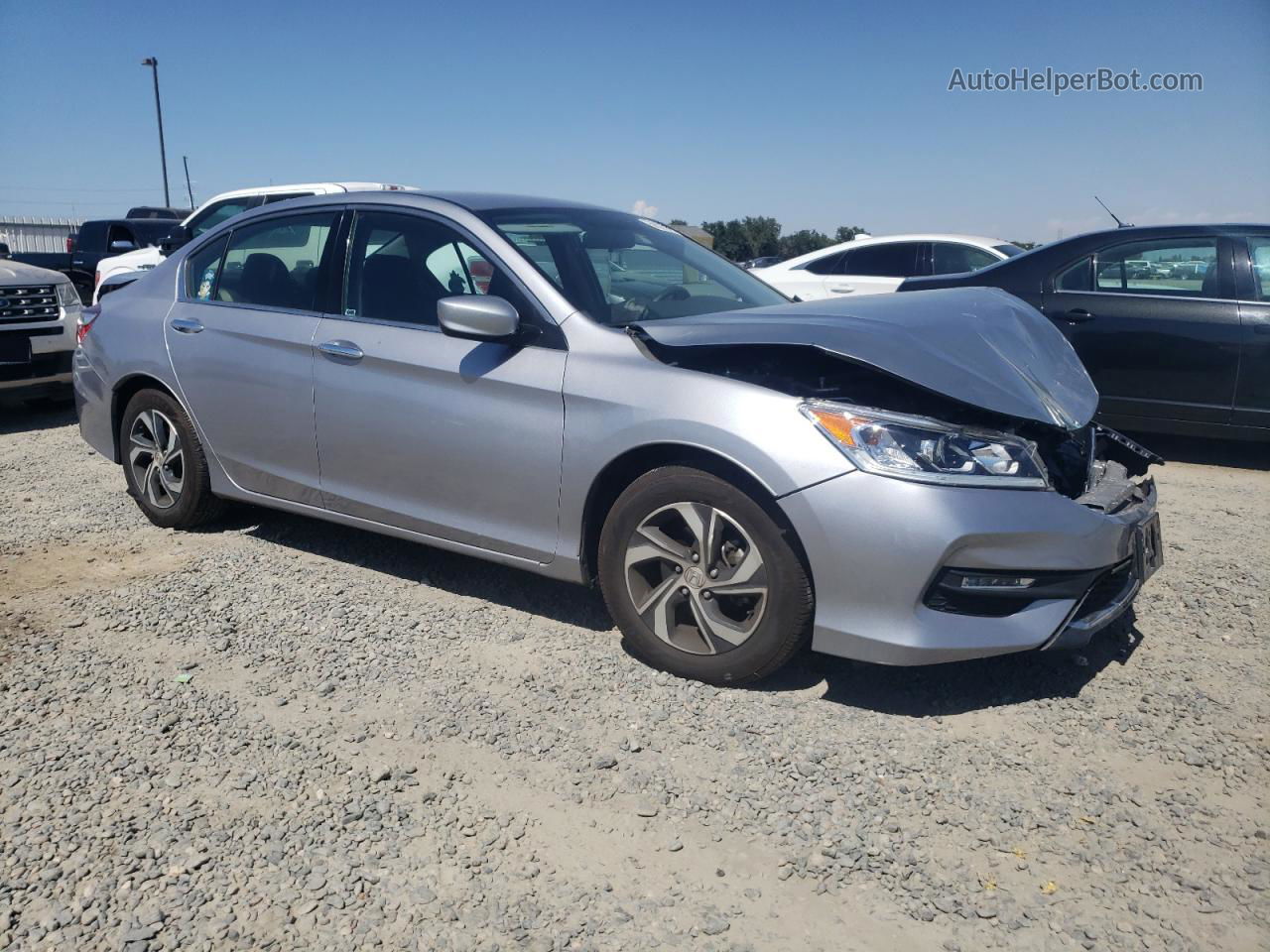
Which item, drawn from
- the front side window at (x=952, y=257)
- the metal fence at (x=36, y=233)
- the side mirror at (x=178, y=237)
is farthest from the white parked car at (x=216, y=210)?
the metal fence at (x=36, y=233)

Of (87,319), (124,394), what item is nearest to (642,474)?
(124,394)

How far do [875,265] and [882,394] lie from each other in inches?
300

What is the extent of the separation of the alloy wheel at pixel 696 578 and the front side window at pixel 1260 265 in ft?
16.6

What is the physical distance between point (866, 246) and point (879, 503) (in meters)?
8.11

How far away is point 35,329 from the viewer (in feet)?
26.9

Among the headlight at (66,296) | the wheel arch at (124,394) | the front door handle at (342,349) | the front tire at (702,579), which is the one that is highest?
the headlight at (66,296)

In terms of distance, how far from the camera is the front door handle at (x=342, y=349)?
13.8 feet

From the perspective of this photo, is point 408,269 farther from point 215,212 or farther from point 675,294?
point 215,212

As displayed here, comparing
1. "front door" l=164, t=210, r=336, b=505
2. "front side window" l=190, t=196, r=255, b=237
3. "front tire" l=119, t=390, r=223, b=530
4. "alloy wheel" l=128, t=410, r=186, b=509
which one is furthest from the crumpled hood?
"front side window" l=190, t=196, r=255, b=237

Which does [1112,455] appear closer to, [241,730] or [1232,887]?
[1232,887]

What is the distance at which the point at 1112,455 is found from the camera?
4047mm

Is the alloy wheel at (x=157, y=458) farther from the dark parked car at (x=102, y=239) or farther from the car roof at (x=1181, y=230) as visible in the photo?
the dark parked car at (x=102, y=239)

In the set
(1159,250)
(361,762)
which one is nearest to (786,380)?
(361,762)

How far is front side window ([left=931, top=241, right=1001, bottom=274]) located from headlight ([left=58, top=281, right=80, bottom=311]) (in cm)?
798
